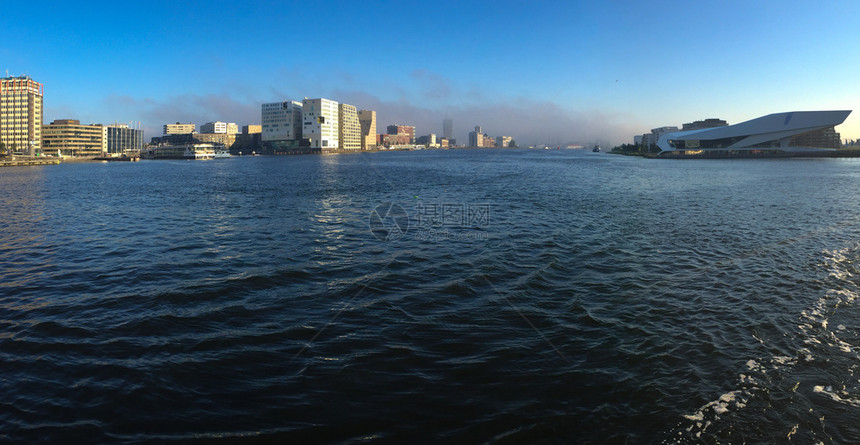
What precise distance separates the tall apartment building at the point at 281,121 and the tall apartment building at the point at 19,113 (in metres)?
68.8

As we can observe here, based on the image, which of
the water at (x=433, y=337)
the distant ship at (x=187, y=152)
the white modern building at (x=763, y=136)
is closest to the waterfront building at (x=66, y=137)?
the distant ship at (x=187, y=152)

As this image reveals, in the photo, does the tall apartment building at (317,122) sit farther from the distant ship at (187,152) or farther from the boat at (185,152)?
the boat at (185,152)

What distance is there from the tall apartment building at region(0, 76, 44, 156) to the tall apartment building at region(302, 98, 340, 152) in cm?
7992

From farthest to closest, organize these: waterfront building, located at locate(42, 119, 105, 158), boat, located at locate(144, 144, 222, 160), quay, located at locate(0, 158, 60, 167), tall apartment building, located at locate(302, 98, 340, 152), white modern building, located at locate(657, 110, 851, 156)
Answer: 1. tall apartment building, located at locate(302, 98, 340, 152)
2. waterfront building, located at locate(42, 119, 105, 158)
3. boat, located at locate(144, 144, 222, 160)
4. white modern building, located at locate(657, 110, 851, 156)
5. quay, located at locate(0, 158, 60, 167)

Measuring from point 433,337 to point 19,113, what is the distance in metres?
178

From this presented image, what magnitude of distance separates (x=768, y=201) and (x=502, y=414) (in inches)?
1078

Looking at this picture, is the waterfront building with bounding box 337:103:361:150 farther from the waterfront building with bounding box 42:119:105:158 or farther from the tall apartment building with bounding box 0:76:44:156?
the tall apartment building with bounding box 0:76:44:156

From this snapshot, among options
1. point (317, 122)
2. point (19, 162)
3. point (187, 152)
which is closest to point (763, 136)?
point (317, 122)

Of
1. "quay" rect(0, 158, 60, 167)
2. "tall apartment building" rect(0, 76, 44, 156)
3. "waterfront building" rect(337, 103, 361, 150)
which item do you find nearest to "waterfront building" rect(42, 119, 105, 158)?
"tall apartment building" rect(0, 76, 44, 156)

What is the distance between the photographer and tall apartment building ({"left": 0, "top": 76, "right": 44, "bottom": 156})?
12912cm

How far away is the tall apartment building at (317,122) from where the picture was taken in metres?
166

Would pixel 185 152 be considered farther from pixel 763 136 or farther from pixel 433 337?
pixel 763 136

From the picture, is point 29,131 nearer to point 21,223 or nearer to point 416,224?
point 21,223

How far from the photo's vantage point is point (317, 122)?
166 metres
